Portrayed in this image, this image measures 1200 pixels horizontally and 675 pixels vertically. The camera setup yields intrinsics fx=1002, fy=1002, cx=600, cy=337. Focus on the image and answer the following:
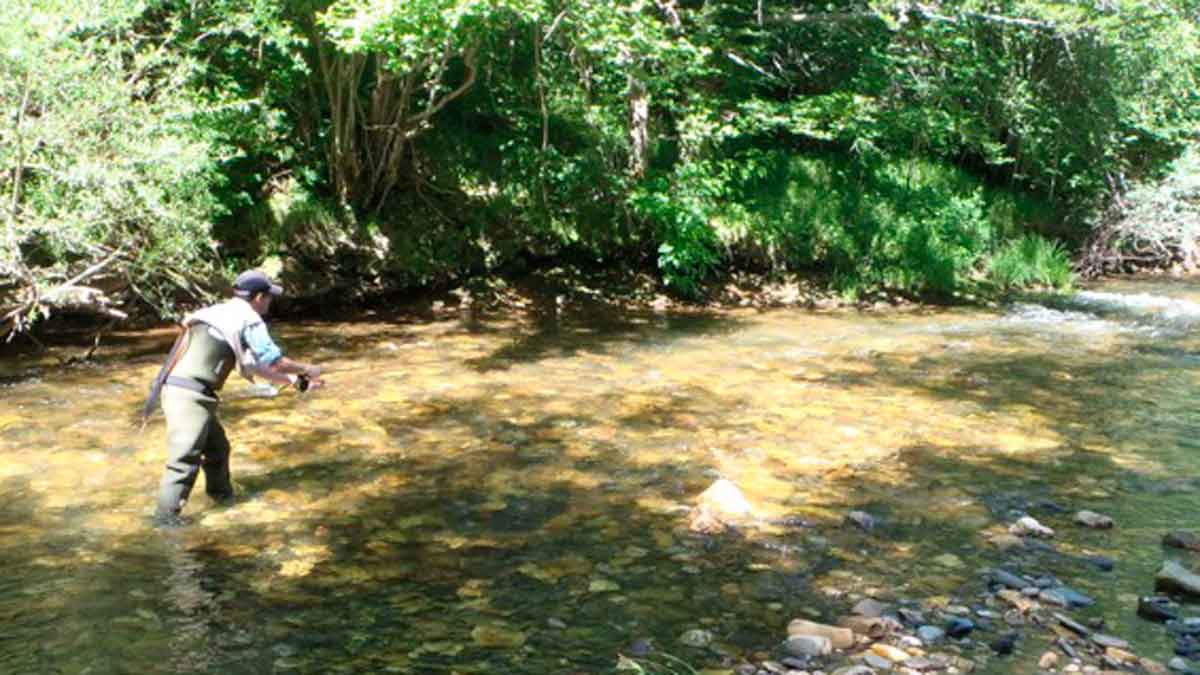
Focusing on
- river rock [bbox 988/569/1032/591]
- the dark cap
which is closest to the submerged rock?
river rock [bbox 988/569/1032/591]

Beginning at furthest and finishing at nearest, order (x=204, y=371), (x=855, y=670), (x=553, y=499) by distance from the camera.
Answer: (x=553, y=499) → (x=204, y=371) → (x=855, y=670)

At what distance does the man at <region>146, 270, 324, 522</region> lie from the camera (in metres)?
5.94

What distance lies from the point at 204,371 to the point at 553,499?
2293 millimetres

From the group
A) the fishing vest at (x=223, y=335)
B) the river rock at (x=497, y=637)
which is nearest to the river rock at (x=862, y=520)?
the river rock at (x=497, y=637)

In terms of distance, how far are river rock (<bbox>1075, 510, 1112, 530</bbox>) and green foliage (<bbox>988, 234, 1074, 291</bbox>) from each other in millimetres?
12501

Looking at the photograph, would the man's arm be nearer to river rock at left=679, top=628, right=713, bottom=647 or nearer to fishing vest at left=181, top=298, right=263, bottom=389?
fishing vest at left=181, top=298, right=263, bottom=389

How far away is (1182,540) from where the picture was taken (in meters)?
5.68

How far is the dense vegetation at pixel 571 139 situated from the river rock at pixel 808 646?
7.12 m

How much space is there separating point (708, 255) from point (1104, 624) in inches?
399

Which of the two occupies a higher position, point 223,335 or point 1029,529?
point 223,335

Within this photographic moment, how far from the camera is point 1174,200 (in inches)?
771

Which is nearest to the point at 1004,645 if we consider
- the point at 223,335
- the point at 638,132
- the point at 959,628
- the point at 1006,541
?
the point at 959,628

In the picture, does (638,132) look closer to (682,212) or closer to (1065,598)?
(682,212)

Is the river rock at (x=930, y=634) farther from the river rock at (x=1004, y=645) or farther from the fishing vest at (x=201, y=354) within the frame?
the fishing vest at (x=201, y=354)
